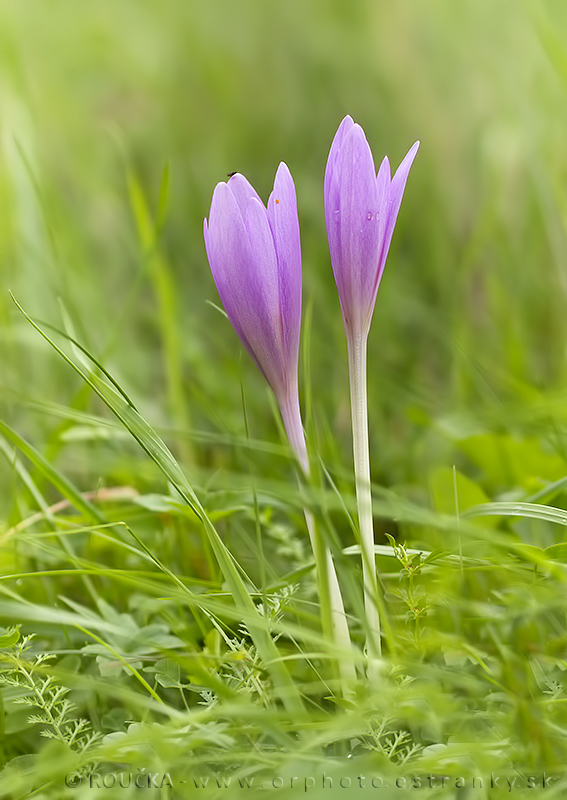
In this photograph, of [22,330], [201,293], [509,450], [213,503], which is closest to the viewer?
[213,503]

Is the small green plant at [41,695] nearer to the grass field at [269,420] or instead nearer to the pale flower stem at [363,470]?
the grass field at [269,420]

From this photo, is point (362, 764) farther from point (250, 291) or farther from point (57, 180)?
point (57, 180)

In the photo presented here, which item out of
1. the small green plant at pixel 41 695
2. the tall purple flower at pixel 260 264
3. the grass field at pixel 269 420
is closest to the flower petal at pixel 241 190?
the tall purple flower at pixel 260 264

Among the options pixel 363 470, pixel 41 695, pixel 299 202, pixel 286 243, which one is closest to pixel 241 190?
pixel 286 243

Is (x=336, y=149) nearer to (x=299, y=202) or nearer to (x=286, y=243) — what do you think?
(x=286, y=243)

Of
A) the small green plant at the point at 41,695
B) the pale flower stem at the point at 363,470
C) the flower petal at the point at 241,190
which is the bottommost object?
the small green plant at the point at 41,695

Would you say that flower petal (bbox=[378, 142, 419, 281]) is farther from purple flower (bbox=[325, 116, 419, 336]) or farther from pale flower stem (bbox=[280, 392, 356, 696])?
pale flower stem (bbox=[280, 392, 356, 696])

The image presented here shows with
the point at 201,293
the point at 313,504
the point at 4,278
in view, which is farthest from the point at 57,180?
the point at 313,504
